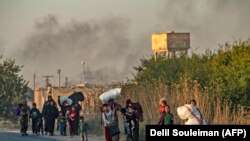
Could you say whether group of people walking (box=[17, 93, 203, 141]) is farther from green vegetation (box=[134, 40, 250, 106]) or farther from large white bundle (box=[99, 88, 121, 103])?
green vegetation (box=[134, 40, 250, 106])

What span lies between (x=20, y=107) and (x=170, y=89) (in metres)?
6.68

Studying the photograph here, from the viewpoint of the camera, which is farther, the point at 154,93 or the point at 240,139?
the point at 154,93

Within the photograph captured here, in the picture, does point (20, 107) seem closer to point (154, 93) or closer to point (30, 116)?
point (30, 116)

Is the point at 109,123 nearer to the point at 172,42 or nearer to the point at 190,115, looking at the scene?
the point at 190,115

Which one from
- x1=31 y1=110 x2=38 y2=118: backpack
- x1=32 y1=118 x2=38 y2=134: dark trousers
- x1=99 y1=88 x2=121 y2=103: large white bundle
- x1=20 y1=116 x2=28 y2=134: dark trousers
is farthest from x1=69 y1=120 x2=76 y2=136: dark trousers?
x1=99 y1=88 x2=121 y2=103: large white bundle

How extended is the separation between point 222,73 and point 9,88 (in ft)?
80.4

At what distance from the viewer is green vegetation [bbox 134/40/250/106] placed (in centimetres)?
4031

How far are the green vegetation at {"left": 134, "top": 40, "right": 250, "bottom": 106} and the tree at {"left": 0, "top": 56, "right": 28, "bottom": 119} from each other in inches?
608

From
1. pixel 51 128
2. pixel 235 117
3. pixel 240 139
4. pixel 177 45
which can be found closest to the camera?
pixel 240 139

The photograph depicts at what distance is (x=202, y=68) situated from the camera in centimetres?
4462

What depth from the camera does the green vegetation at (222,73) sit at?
40.3m

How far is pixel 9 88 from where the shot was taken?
6294cm

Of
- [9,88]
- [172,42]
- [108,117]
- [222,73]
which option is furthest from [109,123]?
[172,42]

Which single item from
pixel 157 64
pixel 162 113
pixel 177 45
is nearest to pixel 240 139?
pixel 162 113
